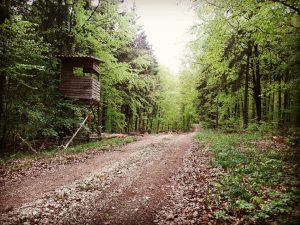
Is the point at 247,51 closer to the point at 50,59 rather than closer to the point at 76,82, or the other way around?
the point at 76,82

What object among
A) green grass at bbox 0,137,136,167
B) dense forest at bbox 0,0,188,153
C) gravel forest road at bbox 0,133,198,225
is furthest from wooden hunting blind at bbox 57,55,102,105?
gravel forest road at bbox 0,133,198,225

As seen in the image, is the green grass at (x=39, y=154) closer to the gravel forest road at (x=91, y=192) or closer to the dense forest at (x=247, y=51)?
the gravel forest road at (x=91, y=192)

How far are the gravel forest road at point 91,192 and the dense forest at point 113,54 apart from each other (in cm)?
635

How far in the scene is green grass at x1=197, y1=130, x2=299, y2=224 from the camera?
624 centimetres

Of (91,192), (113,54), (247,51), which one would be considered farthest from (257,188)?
(113,54)

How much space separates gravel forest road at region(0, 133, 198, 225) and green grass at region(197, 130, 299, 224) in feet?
5.85

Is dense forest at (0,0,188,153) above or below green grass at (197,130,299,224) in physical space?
above

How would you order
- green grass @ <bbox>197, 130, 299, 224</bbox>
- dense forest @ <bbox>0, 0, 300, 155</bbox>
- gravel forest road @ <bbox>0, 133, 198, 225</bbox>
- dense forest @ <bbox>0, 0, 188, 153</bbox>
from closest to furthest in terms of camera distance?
1. green grass @ <bbox>197, 130, 299, 224</bbox>
2. gravel forest road @ <bbox>0, 133, 198, 225</bbox>
3. dense forest @ <bbox>0, 0, 300, 155</bbox>
4. dense forest @ <bbox>0, 0, 188, 153</bbox>

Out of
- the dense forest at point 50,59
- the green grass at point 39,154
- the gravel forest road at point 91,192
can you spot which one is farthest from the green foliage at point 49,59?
the gravel forest road at point 91,192

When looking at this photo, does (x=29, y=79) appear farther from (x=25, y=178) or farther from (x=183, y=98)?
(x=183, y=98)

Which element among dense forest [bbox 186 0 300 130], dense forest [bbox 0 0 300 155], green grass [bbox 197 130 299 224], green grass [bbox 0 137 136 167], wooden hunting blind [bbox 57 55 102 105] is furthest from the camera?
wooden hunting blind [bbox 57 55 102 105]

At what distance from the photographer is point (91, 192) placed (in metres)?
8.86

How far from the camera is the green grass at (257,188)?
6.24m

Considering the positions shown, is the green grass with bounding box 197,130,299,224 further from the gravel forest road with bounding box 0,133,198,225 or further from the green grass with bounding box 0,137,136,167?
the green grass with bounding box 0,137,136,167
